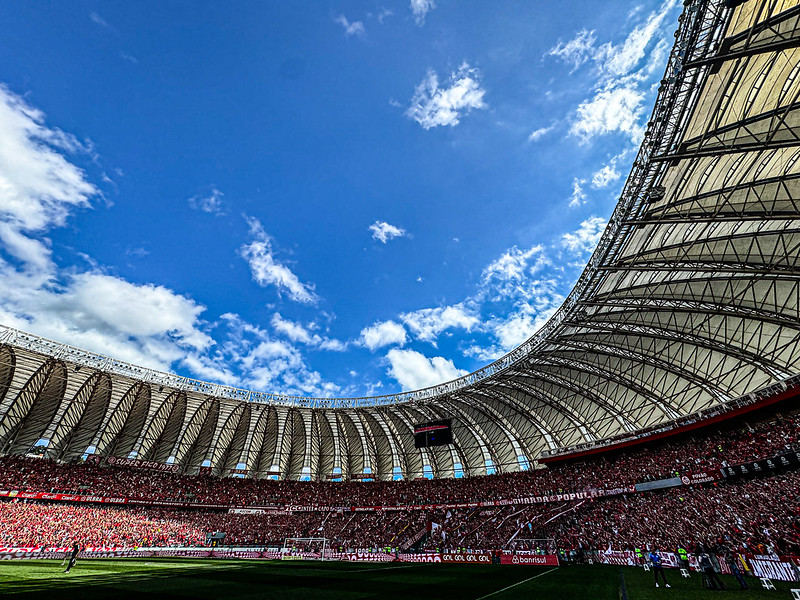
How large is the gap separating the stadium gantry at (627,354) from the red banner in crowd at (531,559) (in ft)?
53.8

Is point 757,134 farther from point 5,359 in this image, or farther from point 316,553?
point 5,359

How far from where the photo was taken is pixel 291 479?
62500 mm

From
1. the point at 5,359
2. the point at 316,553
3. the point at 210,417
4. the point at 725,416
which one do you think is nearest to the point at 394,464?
the point at 316,553

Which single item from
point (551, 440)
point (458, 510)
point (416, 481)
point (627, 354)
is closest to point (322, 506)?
point (416, 481)

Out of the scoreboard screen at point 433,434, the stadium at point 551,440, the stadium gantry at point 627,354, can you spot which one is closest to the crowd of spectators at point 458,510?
the stadium at point 551,440

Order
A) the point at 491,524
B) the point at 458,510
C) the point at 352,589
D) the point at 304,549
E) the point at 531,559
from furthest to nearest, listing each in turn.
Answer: the point at 458,510 < the point at 304,549 < the point at 491,524 < the point at 531,559 < the point at 352,589

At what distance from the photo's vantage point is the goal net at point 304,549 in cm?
4094

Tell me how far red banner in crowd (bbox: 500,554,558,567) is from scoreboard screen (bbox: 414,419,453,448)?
39.3 feet

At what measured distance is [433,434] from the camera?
4300 centimetres

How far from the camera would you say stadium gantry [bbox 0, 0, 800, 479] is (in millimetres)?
16625

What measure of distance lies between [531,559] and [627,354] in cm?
1978

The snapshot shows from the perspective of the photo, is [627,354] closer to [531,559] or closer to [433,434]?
[531,559]

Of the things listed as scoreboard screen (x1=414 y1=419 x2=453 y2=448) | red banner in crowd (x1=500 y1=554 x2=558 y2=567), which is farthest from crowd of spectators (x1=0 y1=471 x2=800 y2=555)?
scoreboard screen (x1=414 y1=419 x2=453 y2=448)

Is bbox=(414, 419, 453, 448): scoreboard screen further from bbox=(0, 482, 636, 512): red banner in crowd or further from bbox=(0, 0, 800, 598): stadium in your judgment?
bbox=(0, 482, 636, 512): red banner in crowd
